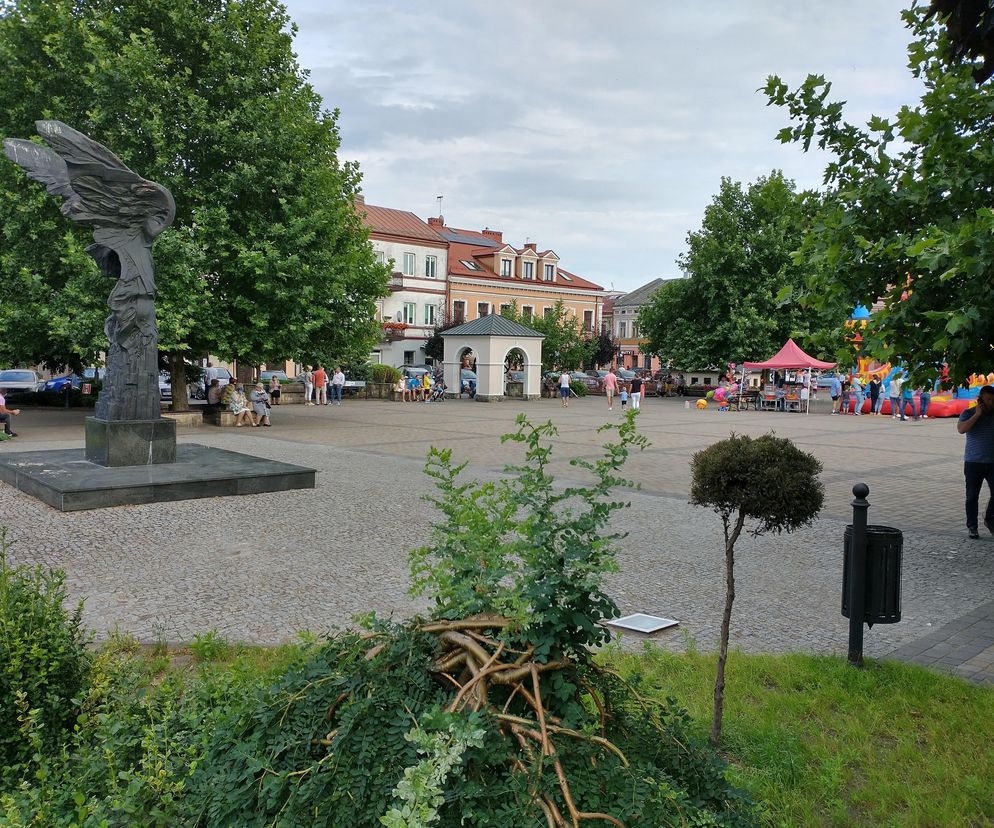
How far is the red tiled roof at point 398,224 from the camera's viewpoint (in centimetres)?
6278

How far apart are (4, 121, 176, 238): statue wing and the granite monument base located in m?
3.78

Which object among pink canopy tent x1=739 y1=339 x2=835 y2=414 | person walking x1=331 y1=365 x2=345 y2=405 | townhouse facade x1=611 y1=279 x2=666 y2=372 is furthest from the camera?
townhouse facade x1=611 y1=279 x2=666 y2=372

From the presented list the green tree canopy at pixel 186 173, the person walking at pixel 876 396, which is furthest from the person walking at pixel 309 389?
the person walking at pixel 876 396

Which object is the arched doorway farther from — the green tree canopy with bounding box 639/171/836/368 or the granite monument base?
the granite monument base

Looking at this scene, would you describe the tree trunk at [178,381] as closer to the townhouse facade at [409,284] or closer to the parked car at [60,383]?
the parked car at [60,383]

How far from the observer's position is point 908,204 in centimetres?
684

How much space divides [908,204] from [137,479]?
9.95 meters

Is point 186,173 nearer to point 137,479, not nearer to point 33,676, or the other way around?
point 137,479

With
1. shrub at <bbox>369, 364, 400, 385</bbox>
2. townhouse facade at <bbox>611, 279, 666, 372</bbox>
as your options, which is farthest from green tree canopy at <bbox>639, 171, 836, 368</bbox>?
townhouse facade at <bbox>611, 279, 666, 372</bbox>

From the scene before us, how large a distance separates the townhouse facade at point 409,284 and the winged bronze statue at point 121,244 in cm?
4820

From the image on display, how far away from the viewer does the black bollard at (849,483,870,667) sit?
5438 millimetres

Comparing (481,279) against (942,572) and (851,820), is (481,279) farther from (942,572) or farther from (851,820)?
(851,820)

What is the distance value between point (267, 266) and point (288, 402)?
61.7 ft

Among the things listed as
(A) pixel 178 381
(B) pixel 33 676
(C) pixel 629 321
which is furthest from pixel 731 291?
(C) pixel 629 321
